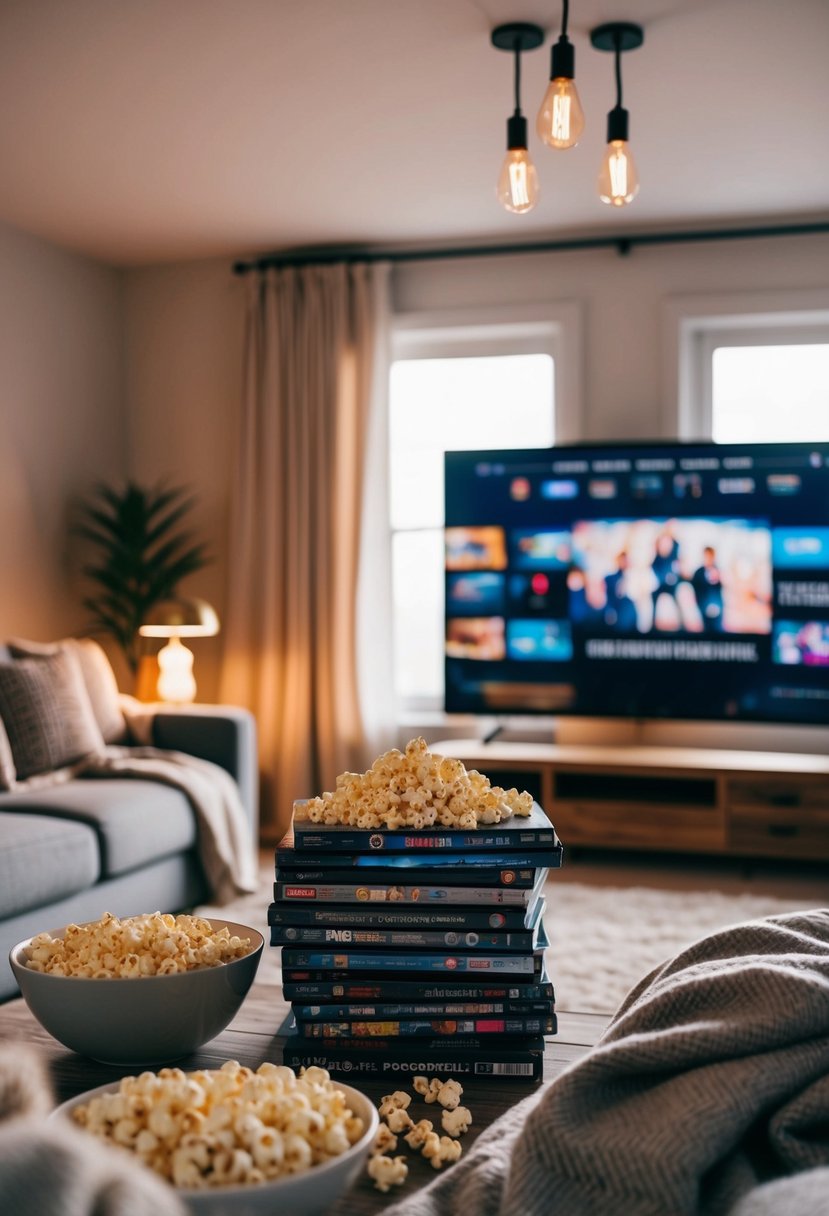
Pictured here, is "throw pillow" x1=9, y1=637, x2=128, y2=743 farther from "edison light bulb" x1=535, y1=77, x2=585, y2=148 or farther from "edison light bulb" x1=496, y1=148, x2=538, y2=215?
"edison light bulb" x1=535, y1=77, x2=585, y2=148

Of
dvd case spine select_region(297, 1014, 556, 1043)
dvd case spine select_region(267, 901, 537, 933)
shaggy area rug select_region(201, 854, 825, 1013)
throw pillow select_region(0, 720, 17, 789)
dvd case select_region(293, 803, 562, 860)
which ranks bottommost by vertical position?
shaggy area rug select_region(201, 854, 825, 1013)

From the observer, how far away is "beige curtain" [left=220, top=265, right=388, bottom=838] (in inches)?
197

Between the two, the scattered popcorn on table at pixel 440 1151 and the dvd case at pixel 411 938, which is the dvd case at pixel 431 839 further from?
the scattered popcorn on table at pixel 440 1151

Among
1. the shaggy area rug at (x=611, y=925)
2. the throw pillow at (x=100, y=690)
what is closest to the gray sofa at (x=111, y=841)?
the throw pillow at (x=100, y=690)

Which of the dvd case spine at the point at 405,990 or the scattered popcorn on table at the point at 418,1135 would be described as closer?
the scattered popcorn on table at the point at 418,1135

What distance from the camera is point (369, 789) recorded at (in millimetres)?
1267

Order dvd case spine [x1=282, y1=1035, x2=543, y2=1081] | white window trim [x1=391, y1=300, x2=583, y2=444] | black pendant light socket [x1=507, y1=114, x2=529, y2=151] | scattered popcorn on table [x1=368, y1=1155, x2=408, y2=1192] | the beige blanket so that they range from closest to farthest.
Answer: the beige blanket, scattered popcorn on table [x1=368, y1=1155, x2=408, y2=1192], dvd case spine [x1=282, y1=1035, x2=543, y2=1081], black pendant light socket [x1=507, y1=114, x2=529, y2=151], white window trim [x1=391, y1=300, x2=583, y2=444]

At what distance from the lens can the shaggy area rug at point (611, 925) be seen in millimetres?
3014

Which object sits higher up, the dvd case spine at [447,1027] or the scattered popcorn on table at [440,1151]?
the dvd case spine at [447,1027]

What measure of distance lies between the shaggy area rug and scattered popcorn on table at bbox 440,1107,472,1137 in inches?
69.9

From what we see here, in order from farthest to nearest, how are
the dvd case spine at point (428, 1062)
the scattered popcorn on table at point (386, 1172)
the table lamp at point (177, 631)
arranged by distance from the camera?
the table lamp at point (177, 631) < the dvd case spine at point (428, 1062) < the scattered popcorn on table at point (386, 1172)

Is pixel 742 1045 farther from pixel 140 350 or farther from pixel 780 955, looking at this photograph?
pixel 140 350

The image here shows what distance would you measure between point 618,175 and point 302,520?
2690 mm

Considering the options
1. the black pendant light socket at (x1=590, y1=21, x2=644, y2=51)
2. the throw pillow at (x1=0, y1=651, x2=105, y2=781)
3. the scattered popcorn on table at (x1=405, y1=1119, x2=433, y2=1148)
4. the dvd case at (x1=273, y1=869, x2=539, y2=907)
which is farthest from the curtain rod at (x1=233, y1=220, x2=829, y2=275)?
the scattered popcorn on table at (x1=405, y1=1119, x2=433, y2=1148)
